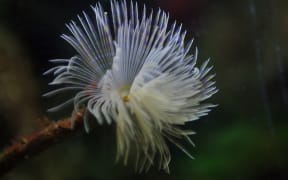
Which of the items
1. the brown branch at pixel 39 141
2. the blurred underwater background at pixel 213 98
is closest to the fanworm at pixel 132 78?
the brown branch at pixel 39 141

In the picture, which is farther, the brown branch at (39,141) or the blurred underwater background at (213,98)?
the blurred underwater background at (213,98)

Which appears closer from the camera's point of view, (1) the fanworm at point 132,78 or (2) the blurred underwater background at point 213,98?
(1) the fanworm at point 132,78

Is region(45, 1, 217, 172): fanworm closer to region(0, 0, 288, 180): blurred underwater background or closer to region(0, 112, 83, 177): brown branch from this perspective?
region(0, 112, 83, 177): brown branch

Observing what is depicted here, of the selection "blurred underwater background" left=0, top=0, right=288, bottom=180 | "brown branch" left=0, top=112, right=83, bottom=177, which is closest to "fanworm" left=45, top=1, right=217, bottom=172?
"brown branch" left=0, top=112, right=83, bottom=177

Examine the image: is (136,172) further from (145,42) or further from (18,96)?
(145,42)

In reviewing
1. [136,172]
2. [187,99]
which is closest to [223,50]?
[136,172]

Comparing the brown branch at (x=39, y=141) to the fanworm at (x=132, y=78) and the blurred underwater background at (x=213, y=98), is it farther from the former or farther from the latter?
the blurred underwater background at (x=213, y=98)
